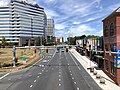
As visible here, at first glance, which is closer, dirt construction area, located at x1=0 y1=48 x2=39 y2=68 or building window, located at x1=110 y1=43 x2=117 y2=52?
building window, located at x1=110 y1=43 x2=117 y2=52

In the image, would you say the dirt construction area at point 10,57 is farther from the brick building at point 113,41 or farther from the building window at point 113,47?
the building window at point 113,47

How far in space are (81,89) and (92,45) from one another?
132ft

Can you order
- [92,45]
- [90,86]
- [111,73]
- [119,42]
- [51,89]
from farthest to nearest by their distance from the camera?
[92,45] → [111,73] → [119,42] → [90,86] → [51,89]

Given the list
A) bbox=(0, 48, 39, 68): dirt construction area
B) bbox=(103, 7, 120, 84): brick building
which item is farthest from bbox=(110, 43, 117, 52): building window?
bbox=(0, 48, 39, 68): dirt construction area

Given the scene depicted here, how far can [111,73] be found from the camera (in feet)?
137

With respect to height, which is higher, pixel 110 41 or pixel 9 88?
pixel 110 41

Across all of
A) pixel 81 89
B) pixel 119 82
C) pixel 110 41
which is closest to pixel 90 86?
pixel 81 89

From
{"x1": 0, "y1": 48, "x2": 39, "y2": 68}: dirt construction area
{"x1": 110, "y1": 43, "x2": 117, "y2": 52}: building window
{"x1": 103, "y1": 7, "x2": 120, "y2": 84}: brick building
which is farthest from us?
{"x1": 0, "y1": 48, "x2": 39, "y2": 68}: dirt construction area

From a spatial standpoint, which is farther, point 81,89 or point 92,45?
point 92,45

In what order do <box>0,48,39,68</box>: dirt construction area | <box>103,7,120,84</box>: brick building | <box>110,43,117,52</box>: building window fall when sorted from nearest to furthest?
<box>103,7,120,84</box>: brick building, <box>110,43,117,52</box>: building window, <box>0,48,39,68</box>: dirt construction area

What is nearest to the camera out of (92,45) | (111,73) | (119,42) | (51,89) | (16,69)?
(51,89)

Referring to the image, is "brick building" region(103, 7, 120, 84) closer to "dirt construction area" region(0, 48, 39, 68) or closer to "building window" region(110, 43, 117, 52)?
"building window" region(110, 43, 117, 52)

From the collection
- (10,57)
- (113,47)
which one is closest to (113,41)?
(113,47)

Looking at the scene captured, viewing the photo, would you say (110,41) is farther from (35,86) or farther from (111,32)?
(35,86)
